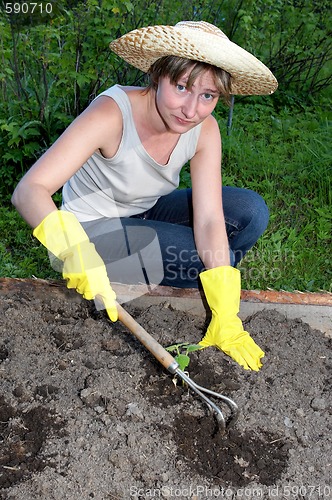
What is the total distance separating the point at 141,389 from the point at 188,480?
406 millimetres

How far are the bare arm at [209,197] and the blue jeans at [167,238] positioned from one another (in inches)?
4.5

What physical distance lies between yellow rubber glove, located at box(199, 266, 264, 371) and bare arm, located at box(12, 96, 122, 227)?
2.31 ft

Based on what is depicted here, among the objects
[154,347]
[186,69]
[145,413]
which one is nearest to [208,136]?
[186,69]

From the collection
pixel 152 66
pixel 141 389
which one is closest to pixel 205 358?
pixel 141 389

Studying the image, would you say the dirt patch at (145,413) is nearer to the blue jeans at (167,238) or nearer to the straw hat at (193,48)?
the blue jeans at (167,238)

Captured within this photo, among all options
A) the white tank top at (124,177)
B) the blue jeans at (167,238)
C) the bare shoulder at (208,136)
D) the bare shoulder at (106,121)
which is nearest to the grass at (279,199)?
the blue jeans at (167,238)

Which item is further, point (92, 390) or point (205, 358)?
point (205, 358)

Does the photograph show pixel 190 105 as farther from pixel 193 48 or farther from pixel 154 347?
pixel 154 347

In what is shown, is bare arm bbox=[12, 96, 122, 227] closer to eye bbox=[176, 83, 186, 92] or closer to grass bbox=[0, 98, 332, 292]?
eye bbox=[176, 83, 186, 92]

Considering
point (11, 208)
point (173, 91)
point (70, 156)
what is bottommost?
point (11, 208)

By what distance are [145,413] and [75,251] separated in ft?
1.90

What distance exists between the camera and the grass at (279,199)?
355cm

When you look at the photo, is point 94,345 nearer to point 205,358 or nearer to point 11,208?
point 205,358

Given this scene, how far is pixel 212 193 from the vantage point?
2764mm
